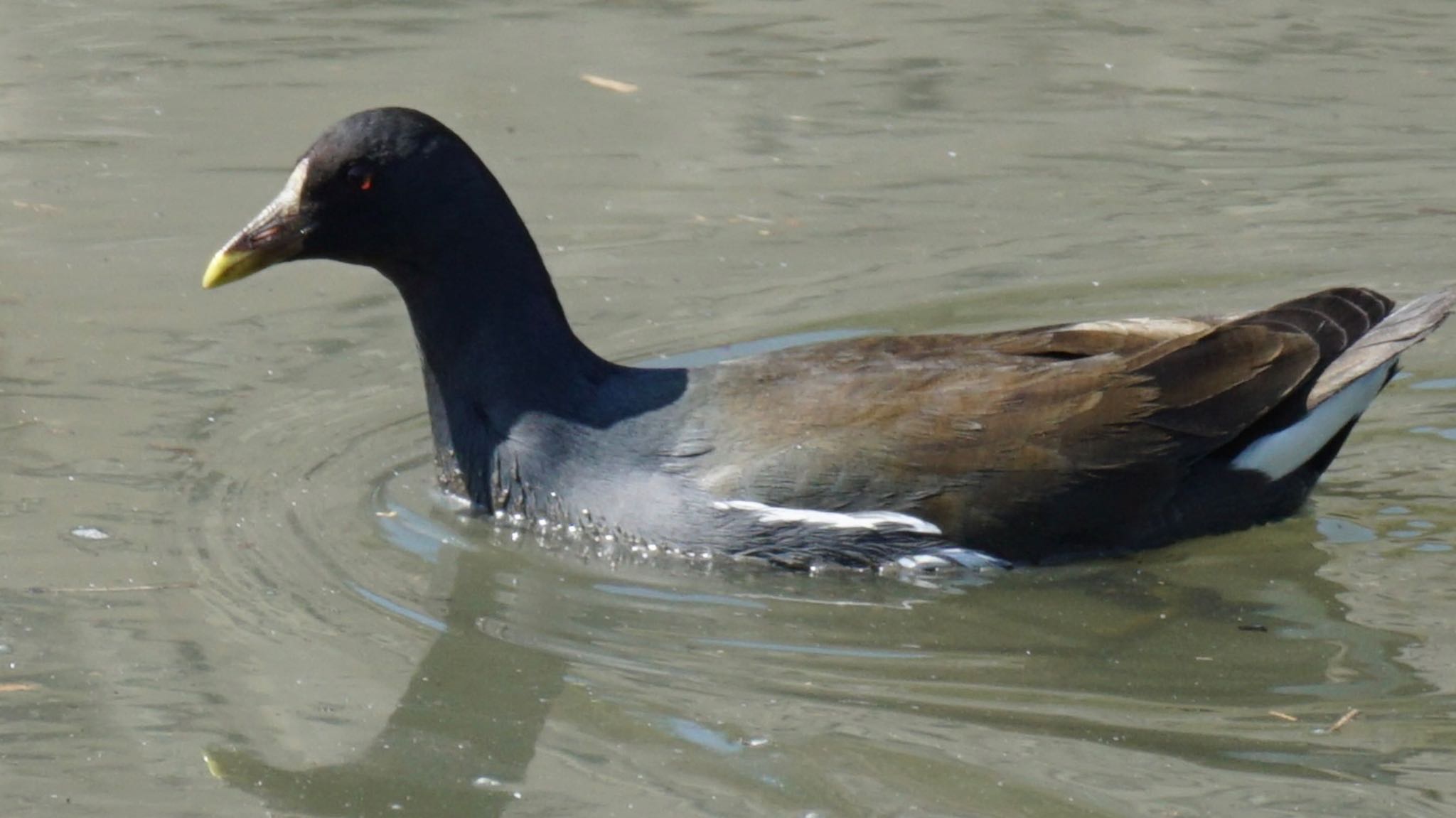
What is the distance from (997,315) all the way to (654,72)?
107 inches

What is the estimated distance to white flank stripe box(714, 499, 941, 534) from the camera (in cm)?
463

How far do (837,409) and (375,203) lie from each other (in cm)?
119

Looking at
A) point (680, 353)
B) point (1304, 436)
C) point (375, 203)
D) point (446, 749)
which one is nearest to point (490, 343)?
point (375, 203)

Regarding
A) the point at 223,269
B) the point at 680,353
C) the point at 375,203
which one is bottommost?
the point at 680,353

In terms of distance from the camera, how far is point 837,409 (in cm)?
469

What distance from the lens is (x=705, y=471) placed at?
4.72 metres

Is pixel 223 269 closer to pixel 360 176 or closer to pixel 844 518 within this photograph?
pixel 360 176

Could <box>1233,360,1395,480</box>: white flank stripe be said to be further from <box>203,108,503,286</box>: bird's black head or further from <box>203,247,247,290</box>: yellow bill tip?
<box>203,247,247,290</box>: yellow bill tip

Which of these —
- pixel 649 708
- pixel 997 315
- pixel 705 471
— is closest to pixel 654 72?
pixel 997 315

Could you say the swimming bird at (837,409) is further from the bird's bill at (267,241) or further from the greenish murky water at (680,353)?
the greenish murky water at (680,353)

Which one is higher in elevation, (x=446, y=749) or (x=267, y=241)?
(x=267, y=241)

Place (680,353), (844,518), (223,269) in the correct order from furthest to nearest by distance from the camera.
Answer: (680,353)
(223,269)
(844,518)

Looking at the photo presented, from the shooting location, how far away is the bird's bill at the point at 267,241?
4.83 metres

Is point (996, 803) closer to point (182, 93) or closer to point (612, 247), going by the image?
point (612, 247)
